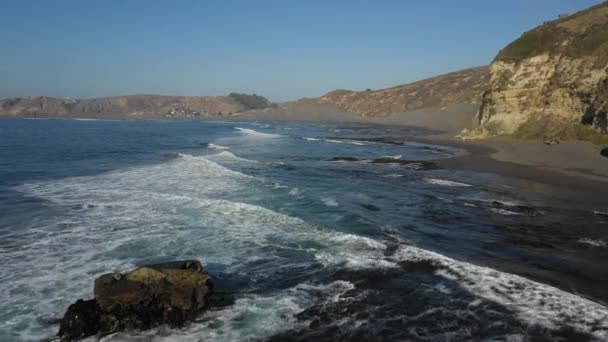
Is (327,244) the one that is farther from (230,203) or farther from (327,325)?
(230,203)

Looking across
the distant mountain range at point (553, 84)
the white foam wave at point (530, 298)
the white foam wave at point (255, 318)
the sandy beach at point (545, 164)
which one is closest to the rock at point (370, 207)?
the white foam wave at point (530, 298)

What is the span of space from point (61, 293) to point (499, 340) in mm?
8630

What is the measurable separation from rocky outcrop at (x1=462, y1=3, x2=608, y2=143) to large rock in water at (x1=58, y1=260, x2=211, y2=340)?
100 ft

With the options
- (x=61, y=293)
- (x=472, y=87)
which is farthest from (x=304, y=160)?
(x=472, y=87)

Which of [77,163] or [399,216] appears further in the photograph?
[77,163]

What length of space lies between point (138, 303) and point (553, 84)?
3837 cm

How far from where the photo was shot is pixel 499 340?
7824mm

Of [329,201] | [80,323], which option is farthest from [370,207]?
[80,323]

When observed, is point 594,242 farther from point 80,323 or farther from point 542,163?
point 542,163

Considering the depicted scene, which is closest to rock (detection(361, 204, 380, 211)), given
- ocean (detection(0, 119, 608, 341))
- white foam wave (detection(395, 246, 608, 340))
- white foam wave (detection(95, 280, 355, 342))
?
ocean (detection(0, 119, 608, 341))

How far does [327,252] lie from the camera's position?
1277 cm

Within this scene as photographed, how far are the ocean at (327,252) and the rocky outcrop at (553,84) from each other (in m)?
13.1

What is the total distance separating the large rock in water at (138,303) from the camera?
8.30m

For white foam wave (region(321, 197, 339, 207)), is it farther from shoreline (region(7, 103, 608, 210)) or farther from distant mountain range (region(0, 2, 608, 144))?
distant mountain range (region(0, 2, 608, 144))
